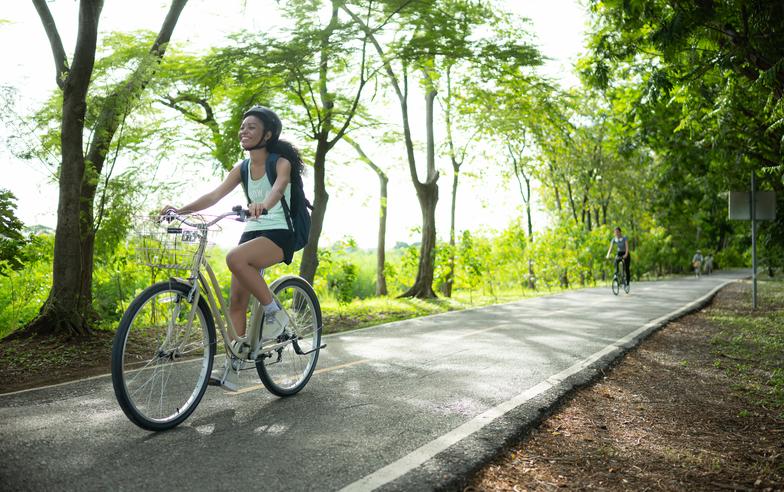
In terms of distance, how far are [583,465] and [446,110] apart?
1865 centimetres

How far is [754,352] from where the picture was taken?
8.77 metres

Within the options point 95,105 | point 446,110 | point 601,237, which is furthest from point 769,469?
point 601,237

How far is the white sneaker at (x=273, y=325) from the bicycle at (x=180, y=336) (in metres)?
0.04

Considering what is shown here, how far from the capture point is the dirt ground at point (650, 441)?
12.2 feet

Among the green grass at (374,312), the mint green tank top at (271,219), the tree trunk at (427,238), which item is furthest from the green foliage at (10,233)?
the tree trunk at (427,238)

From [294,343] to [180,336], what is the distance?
1248 mm

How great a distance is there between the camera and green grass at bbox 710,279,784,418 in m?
6.40

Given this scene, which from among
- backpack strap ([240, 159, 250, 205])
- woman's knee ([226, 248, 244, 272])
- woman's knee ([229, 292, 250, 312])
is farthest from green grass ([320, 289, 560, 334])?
woman's knee ([226, 248, 244, 272])

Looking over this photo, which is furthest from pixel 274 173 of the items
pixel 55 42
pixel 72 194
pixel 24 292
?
pixel 24 292

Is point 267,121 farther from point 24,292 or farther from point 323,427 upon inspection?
point 24,292

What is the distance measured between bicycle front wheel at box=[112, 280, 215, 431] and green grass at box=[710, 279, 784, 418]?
5.13 meters

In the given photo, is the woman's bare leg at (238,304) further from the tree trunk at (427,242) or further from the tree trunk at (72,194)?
the tree trunk at (427,242)

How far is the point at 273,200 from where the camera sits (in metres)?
4.48

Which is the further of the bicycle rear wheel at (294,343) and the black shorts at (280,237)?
the bicycle rear wheel at (294,343)
